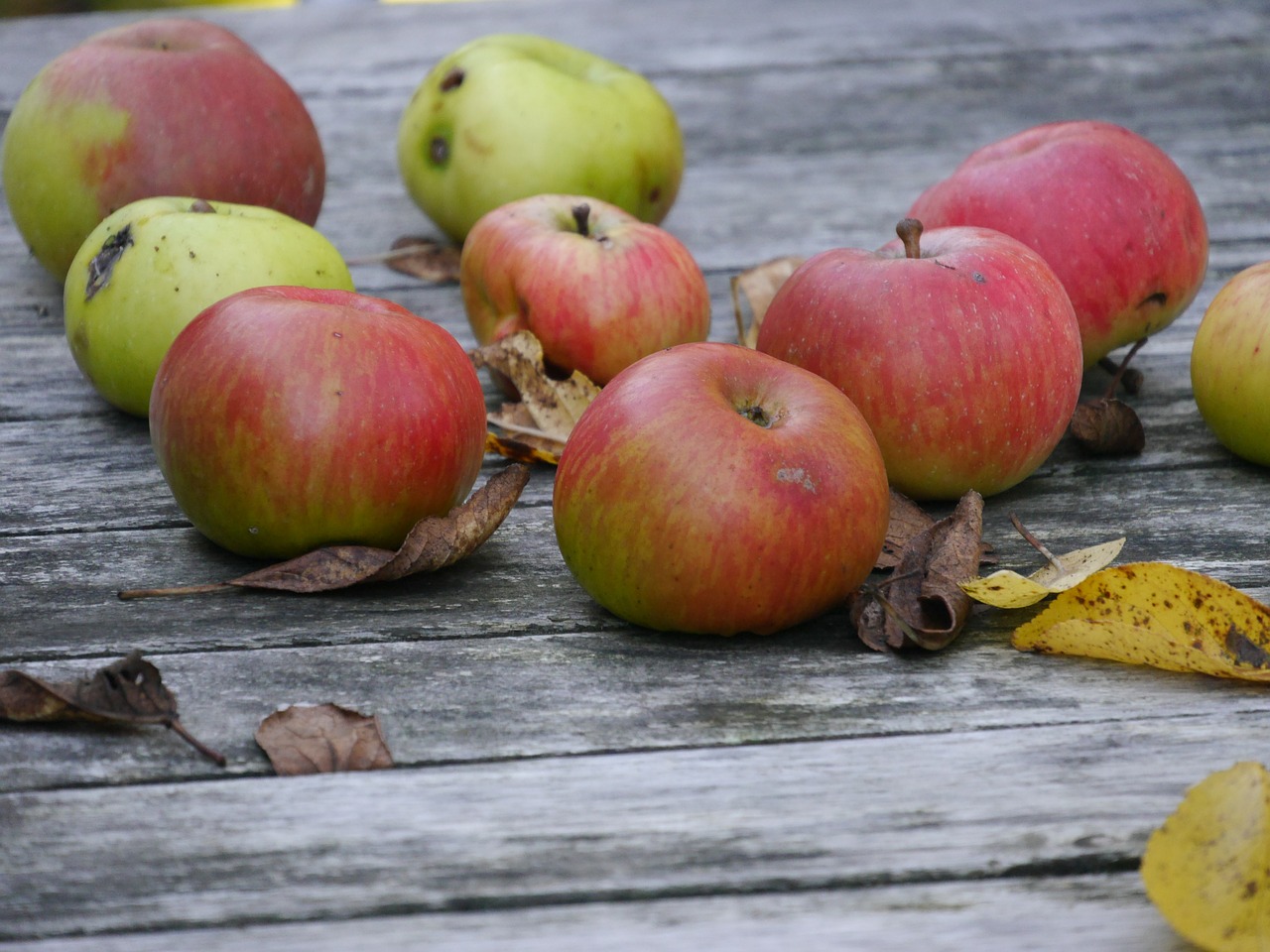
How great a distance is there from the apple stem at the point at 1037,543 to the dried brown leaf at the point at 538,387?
527mm

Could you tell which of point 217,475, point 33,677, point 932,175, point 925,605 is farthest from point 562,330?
point 932,175

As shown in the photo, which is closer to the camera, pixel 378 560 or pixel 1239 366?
pixel 378 560

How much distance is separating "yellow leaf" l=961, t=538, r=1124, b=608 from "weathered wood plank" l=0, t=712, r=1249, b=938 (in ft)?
0.54

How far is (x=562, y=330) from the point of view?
1.68 m

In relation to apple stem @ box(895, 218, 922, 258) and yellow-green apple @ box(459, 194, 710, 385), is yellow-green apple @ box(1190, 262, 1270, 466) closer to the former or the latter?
apple stem @ box(895, 218, 922, 258)

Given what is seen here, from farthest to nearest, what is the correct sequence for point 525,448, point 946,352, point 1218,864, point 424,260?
point 424,260, point 525,448, point 946,352, point 1218,864

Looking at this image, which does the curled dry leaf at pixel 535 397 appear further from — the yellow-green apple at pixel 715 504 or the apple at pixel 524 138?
the apple at pixel 524 138

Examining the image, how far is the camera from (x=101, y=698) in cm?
103

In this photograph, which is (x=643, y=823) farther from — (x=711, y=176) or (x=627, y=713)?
(x=711, y=176)

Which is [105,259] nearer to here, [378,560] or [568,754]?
[378,560]

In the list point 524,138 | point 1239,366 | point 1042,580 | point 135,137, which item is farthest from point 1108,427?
point 135,137

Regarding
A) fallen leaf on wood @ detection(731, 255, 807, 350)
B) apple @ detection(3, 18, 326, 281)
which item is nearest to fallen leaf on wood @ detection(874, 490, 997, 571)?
fallen leaf on wood @ detection(731, 255, 807, 350)

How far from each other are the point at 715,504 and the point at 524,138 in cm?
122

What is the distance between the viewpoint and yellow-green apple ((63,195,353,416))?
158 cm
